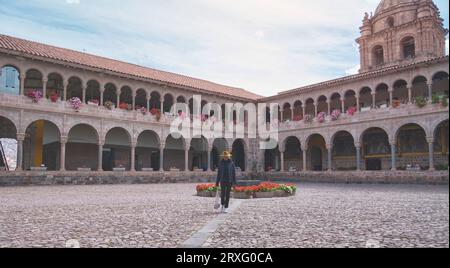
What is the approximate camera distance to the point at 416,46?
107 feet

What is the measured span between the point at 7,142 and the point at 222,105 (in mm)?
17157

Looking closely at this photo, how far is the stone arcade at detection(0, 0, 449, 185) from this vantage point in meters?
23.0

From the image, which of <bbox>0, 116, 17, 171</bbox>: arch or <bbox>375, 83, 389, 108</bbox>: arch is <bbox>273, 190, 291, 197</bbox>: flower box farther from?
<bbox>0, 116, 17, 171</bbox>: arch

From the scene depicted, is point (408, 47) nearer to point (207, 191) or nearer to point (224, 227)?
point (207, 191)

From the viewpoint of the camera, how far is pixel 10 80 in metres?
23.0

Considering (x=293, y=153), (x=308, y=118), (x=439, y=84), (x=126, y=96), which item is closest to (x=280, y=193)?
(x=308, y=118)

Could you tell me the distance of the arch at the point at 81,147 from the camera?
86.1 ft

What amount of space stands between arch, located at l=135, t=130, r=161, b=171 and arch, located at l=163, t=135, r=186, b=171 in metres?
0.98

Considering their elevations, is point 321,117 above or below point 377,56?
below

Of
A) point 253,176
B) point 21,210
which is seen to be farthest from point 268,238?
point 253,176

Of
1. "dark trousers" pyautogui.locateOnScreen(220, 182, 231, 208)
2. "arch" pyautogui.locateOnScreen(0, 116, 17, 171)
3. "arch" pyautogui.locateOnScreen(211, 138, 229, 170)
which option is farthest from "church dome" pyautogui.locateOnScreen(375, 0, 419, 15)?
"arch" pyautogui.locateOnScreen(0, 116, 17, 171)
